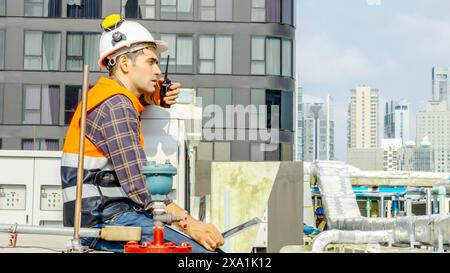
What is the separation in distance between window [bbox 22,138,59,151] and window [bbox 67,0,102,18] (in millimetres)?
6618

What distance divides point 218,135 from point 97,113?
4413cm

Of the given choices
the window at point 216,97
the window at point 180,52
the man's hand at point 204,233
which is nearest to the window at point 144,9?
the window at point 180,52

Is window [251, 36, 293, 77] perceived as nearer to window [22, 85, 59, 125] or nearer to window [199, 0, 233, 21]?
window [199, 0, 233, 21]

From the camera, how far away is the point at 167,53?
168 feet

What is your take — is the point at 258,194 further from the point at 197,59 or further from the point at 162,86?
Answer: the point at 162,86

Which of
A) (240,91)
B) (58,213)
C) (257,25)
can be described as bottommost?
(58,213)

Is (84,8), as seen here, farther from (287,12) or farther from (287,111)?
(287,111)

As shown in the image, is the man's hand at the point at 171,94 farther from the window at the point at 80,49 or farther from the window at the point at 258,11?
the window at the point at 258,11

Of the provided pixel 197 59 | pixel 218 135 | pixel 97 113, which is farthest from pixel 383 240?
pixel 97 113

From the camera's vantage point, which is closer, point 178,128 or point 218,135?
point 178,128

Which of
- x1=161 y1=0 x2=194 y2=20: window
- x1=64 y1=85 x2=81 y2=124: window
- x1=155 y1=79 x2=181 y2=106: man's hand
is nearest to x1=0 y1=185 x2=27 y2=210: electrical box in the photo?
x1=155 y1=79 x2=181 y2=106: man's hand

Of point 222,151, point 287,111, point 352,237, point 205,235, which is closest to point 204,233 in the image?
point 205,235

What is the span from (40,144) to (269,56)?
1274 cm

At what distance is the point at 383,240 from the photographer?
127ft
